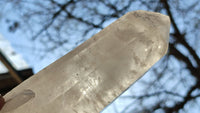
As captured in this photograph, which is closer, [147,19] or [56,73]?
[56,73]

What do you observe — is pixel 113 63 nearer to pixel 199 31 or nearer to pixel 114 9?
pixel 114 9

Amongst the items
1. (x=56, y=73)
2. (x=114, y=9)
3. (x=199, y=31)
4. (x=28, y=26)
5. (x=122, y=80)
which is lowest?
(x=199, y=31)

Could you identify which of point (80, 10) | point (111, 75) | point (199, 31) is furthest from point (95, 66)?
point (199, 31)

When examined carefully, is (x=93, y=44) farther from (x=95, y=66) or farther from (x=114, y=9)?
(x=114, y=9)

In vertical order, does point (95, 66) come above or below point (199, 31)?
above

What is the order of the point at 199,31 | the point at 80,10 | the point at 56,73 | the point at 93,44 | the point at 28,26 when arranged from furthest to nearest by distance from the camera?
the point at 199,31 → the point at 80,10 → the point at 28,26 → the point at 93,44 → the point at 56,73

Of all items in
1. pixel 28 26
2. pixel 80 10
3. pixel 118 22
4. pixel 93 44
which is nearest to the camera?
pixel 93 44
